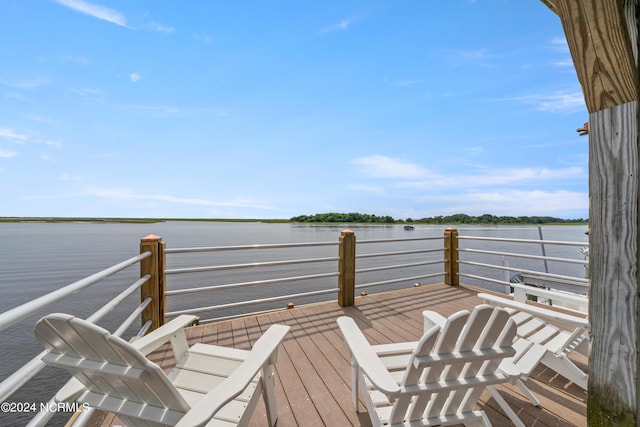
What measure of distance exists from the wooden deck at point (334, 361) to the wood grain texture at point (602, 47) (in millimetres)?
1865

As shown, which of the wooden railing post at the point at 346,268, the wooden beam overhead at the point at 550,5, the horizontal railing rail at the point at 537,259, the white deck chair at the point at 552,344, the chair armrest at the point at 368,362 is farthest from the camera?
the wooden railing post at the point at 346,268

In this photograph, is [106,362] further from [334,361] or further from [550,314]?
[550,314]

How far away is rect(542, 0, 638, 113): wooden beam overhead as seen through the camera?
89cm

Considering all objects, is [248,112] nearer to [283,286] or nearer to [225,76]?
[225,76]

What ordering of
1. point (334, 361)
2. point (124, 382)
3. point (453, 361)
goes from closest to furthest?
point (124, 382), point (453, 361), point (334, 361)

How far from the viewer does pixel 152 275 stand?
8.93 feet

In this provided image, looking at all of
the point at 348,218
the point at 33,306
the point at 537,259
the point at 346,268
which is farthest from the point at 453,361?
the point at 348,218

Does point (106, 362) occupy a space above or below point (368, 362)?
above

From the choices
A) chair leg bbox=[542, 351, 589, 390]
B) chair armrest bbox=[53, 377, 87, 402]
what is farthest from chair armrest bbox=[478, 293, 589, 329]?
chair armrest bbox=[53, 377, 87, 402]

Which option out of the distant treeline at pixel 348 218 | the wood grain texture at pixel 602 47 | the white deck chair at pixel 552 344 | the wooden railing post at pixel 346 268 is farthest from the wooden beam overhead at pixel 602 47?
the distant treeline at pixel 348 218

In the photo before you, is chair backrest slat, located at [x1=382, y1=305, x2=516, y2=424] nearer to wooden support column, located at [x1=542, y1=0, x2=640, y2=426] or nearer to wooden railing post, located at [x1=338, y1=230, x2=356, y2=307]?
wooden support column, located at [x1=542, y1=0, x2=640, y2=426]

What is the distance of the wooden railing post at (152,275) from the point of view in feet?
8.89

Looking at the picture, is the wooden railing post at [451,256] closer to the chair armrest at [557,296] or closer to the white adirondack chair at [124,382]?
the chair armrest at [557,296]

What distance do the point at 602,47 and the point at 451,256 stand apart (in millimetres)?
4188
